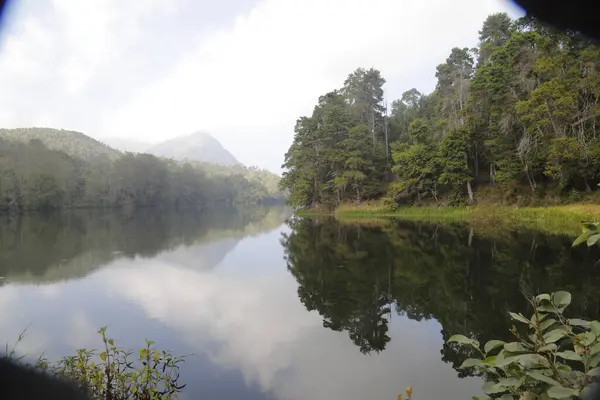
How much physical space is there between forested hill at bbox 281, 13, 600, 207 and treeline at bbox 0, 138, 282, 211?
32.8 meters

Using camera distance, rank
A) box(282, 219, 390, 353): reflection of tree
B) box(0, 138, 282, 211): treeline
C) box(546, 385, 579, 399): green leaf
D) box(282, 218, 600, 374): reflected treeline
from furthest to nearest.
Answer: box(0, 138, 282, 211): treeline < box(282, 219, 390, 353): reflection of tree < box(282, 218, 600, 374): reflected treeline < box(546, 385, 579, 399): green leaf

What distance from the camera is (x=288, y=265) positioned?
12398 mm

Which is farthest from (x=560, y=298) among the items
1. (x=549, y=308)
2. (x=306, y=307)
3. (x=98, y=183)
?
(x=98, y=183)

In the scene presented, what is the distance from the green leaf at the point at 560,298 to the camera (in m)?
1.34

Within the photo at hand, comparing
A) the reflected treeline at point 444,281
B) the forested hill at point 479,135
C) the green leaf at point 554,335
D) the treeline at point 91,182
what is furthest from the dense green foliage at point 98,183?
the green leaf at point 554,335

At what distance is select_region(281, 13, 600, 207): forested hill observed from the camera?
56.1 ft

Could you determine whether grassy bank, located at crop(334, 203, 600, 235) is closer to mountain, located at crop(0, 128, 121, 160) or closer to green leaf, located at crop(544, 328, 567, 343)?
green leaf, located at crop(544, 328, 567, 343)

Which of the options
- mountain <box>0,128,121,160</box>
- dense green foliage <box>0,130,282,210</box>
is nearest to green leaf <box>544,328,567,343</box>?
dense green foliage <box>0,130,282,210</box>

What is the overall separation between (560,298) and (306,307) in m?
6.47

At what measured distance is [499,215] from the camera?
20.1m

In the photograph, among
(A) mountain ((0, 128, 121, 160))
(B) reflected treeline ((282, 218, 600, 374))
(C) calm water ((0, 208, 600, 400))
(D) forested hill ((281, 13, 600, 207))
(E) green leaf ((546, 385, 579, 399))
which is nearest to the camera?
(E) green leaf ((546, 385, 579, 399))

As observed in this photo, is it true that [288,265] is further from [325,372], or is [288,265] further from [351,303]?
[325,372]

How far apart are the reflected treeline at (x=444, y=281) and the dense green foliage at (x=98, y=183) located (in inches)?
1772

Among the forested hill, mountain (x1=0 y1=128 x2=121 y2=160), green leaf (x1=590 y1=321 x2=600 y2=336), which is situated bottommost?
green leaf (x1=590 y1=321 x2=600 y2=336)
